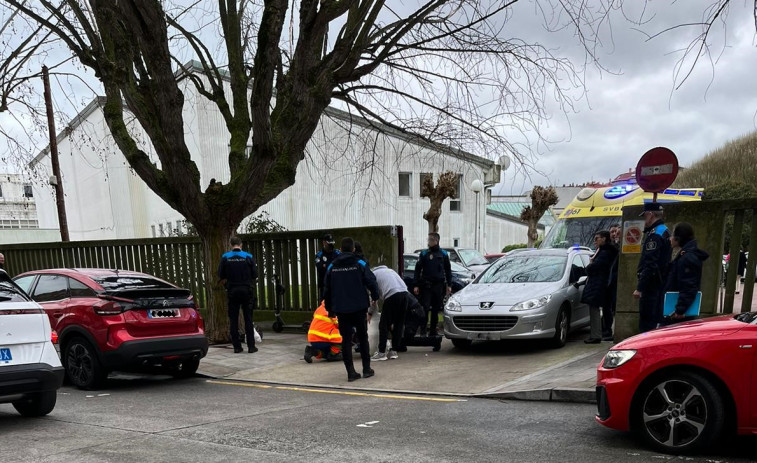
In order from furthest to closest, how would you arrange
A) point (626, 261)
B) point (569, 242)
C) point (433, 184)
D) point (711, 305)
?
point (433, 184)
point (569, 242)
point (626, 261)
point (711, 305)

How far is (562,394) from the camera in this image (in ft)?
20.7

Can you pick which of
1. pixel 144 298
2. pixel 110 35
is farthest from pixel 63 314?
pixel 110 35

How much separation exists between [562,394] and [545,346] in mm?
3244

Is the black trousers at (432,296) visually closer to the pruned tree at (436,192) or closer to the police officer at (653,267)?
the police officer at (653,267)

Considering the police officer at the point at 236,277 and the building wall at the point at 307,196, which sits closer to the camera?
the police officer at the point at 236,277

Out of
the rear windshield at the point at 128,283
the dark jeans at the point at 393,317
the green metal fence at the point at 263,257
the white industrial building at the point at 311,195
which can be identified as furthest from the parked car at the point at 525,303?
the white industrial building at the point at 311,195

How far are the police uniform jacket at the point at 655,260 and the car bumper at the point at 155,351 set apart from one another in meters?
6.13

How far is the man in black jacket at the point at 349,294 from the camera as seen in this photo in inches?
310

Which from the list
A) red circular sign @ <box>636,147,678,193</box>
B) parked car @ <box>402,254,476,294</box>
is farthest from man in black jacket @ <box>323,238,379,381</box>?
parked car @ <box>402,254,476,294</box>

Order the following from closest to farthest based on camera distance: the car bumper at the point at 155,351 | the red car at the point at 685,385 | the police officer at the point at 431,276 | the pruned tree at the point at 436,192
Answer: the red car at the point at 685,385 < the car bumper at the point at 155,351 < the police officer at the point at 431,276 < the pruned tree at the point at 436,192

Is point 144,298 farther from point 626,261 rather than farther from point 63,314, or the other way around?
point 626,261

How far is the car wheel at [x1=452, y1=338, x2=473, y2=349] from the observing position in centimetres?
983

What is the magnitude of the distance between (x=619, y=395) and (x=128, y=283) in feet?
21.7

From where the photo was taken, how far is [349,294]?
7879 mm
